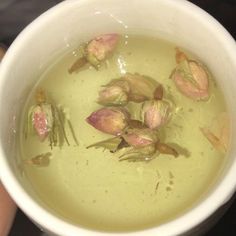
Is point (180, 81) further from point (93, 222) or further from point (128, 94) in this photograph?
point (93, 222)

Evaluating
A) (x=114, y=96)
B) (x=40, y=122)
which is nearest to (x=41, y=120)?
(x=40, y=122)

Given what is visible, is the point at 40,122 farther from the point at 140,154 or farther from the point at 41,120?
the point at 140,154

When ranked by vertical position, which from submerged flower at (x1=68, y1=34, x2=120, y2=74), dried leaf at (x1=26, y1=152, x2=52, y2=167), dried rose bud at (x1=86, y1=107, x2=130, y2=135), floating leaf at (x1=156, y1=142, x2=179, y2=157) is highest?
submerged flower at (x1=68, y1=34, x2=120, y2=74)

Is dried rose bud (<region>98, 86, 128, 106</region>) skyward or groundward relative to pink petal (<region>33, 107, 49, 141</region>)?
skyward

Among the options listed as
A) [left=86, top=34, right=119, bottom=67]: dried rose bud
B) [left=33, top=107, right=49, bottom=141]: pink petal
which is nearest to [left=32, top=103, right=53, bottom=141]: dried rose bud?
[left=33, top=107, right=49, bottom=141]: pink petal

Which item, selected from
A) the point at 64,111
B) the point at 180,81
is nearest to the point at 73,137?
the point at 64,111

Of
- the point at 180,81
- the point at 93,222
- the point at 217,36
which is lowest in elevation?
the point at 93,222

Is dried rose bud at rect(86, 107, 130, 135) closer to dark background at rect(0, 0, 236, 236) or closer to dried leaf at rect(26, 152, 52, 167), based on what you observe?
dried leaf at rect(26, 152, 52, 167)
